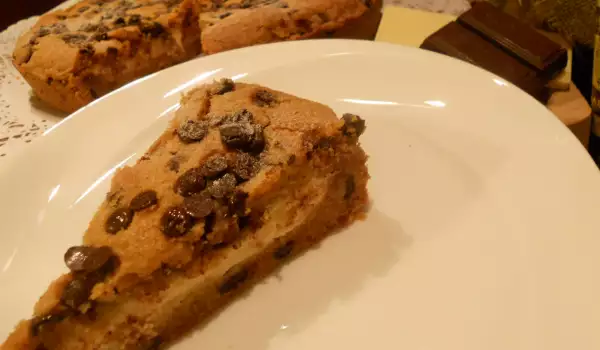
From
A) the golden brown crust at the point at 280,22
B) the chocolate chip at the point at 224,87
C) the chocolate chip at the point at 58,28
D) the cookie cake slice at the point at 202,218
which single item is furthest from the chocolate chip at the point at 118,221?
the chocolate chip at the point at 58,28

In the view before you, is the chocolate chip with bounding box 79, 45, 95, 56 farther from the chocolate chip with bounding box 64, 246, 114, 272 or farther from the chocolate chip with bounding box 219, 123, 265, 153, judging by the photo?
the chocolate chip with bounding box 64, 246, 114, 272

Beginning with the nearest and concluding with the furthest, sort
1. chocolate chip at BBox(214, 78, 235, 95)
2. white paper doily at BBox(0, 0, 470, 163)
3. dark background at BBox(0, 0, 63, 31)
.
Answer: chocolate chip at BBox(214, 78, 235, 95), white paper doily at BBox(0, 0, 470, 163), dark background at BBox(0, 0, 63, 31)

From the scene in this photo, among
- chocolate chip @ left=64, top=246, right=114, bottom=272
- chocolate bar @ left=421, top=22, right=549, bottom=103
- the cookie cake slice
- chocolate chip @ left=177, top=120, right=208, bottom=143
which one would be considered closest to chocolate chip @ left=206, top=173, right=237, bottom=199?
the cookie cake slice

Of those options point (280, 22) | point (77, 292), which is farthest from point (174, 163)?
point (280, 22)

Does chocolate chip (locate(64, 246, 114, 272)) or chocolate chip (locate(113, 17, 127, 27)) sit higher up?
chocolate chip (locate(113, 17, 127, 27))

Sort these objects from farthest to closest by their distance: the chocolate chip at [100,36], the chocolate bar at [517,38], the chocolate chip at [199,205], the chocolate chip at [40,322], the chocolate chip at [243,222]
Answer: the chocolate chip at [100,36], the chocolate bar at [517,38], the chocolate chip at [243,222], the chocolate chip at [199,205], the chocolate chip at [40,322]

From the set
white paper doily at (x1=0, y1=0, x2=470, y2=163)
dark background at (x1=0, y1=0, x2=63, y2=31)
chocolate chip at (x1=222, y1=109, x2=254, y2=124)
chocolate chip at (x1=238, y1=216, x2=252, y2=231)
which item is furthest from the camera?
dark background at (x1=0, y1=0, x2=63, y2=31)

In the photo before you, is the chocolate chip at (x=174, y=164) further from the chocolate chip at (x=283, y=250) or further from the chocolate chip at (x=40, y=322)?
the chocolate chip at (x=40, y=322)

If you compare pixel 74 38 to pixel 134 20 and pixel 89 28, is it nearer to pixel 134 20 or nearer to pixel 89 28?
pixel 89 28
